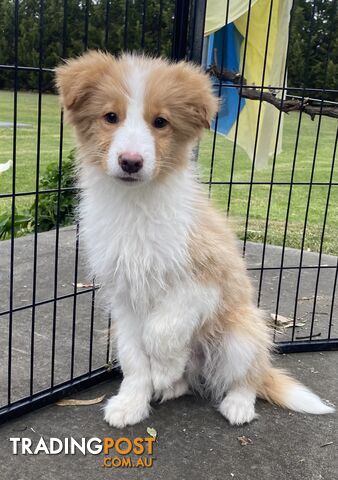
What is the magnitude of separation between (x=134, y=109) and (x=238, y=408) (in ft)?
4.54

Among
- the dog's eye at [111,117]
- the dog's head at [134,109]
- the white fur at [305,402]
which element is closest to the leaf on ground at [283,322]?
the white fur at [305,402]

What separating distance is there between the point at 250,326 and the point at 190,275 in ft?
1.39

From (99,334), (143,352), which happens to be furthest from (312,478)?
(99,334)

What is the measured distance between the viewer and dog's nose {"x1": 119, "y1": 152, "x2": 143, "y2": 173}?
183 centimetres

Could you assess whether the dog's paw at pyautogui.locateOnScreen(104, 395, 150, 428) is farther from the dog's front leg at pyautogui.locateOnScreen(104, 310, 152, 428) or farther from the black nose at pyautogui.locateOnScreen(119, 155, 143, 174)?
the black nose at pyautogui.locateOnScreen(119, 155, 143, 174)

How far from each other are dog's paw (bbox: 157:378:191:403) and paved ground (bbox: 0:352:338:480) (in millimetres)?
31

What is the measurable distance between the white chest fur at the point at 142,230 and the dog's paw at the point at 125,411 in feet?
1.56

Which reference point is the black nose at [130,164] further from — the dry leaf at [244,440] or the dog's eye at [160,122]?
the dry leaf at [244,440]

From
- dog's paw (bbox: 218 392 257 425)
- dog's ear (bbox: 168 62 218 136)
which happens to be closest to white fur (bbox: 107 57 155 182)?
dog's ear (bbox: 168 62 218 136)

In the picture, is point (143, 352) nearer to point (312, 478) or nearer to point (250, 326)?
point (250, 326)

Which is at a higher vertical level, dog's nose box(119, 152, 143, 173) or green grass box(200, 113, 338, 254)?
dog's nose box(119, 152, 143, 173)

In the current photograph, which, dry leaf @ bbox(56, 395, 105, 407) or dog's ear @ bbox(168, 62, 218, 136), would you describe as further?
dry leaf @ bbox(56, 395, 105, 407)

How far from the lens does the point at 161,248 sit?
84.0 inches

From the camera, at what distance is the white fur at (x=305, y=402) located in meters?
2.46
